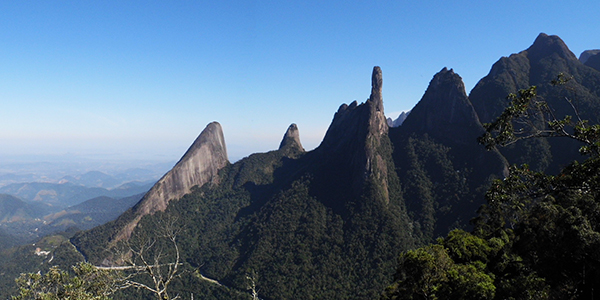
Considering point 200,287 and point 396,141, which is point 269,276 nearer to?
point 200,287

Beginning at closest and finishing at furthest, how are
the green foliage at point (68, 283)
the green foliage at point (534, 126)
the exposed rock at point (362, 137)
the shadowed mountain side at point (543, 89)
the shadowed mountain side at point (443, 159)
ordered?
the green foliage at point (534, 126)
the green foliage at point (68, 283)
the shadowed mountain side at point (543, 89)
the shadowed mountain side at point (443, 159)
the exposed rock at point (362, 137)

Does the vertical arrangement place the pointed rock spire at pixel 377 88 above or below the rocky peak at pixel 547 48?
below

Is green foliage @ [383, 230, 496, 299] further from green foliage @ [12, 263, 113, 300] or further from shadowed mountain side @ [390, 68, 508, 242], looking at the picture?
shadowed mountain side @ [390, 68, 508, 242]

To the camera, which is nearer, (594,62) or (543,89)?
(543,89)

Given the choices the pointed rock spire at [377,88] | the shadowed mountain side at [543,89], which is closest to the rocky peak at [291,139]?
the pointed rock spire at [377,88]

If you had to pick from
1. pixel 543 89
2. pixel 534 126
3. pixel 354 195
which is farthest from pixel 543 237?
pixel 543 89

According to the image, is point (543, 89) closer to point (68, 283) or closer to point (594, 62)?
point (594, 62)

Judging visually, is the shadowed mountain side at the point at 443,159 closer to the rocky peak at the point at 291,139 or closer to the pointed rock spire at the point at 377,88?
the pointed rock spire at the point at 377,88

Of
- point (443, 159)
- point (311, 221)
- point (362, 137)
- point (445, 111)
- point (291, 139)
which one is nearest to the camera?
point (311, 221)
